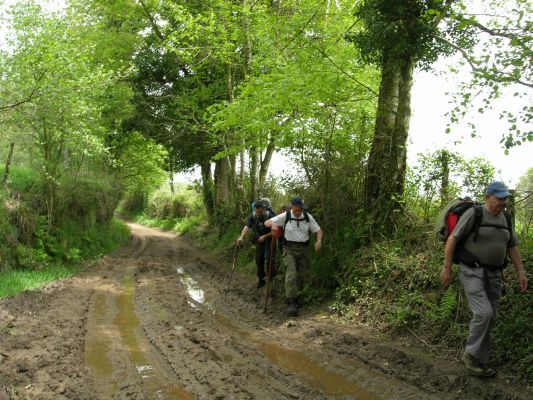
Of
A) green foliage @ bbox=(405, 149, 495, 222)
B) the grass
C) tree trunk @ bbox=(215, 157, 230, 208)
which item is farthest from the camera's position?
tree trunk @ bbox=(215, 157, 230, 208)

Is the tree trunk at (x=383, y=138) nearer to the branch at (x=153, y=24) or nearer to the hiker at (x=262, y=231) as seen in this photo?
the hiker at (x=262, y=231)

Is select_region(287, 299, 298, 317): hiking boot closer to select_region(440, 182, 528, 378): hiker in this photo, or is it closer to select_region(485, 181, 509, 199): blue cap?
select_region(440, 182, 528, 378): hiker

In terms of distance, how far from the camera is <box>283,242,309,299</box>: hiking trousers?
8.87 meters

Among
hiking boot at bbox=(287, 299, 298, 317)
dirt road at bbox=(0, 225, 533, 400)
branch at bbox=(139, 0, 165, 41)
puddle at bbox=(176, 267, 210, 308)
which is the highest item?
branch at bbox=(139, 0, 165, 41)

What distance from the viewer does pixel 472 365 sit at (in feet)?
17.8

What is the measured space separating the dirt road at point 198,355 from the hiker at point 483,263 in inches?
12.4

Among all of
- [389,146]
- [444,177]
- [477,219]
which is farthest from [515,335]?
[389,146]

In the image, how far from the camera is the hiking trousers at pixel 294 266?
887 cm

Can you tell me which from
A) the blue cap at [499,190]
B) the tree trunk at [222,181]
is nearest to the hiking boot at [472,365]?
the blue cap at [499,190]

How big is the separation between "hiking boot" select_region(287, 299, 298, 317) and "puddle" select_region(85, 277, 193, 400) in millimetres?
2732

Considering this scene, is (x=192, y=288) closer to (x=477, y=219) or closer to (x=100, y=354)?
(x=100, y=354)

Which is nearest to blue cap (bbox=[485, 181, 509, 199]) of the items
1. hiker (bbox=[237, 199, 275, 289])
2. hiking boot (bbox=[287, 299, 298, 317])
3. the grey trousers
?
the grey trousers

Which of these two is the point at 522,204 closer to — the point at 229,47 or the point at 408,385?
the point at 408,385

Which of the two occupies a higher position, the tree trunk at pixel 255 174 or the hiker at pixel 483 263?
the tree trunk at pixel 255 174
